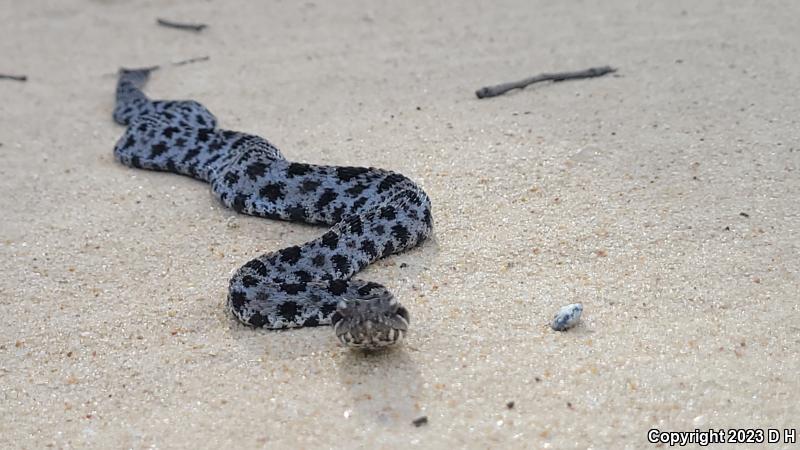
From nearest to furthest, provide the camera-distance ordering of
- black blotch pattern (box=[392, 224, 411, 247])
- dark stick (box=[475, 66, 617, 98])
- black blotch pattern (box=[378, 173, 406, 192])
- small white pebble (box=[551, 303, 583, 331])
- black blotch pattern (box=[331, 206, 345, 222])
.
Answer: small white pebble (box=[551, 303, 583, 331]) < black blotch pattern (box=[392, 224, 411, 247]) < black blotch pattern (box=[378, 173, 406, 192]) < black blotch pattern (box=[331, 206, 345, 222]) < dark stick (box=[475, 66, 617, 98])

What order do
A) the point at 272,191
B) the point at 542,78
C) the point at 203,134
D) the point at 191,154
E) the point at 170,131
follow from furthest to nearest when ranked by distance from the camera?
the point at 542,78 < the point at 170,131 < the point at 203,134 < the point at 191,154 < the point at 272,191

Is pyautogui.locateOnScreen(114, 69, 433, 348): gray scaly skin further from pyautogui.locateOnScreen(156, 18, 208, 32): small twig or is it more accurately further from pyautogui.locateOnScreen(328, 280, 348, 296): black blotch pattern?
pyautogui.locateOnScreen(156, 18, 208, 32): small twig

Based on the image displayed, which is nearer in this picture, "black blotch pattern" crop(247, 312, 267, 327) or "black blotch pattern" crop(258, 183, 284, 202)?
"black blotch pattern" crop(247, 312, 267, 327)

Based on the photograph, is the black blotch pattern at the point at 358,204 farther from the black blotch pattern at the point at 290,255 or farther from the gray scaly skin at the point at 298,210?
the black blotch pattern at the point at 290,255

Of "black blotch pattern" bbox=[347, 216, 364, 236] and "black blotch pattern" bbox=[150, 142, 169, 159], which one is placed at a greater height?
"black blotch pattern" bbox=[347, 216, 364, 236]

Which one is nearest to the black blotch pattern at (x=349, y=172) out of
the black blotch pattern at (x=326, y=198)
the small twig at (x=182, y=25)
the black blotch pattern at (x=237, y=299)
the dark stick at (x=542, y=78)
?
the black blotch pattern at (x=326, y=198)

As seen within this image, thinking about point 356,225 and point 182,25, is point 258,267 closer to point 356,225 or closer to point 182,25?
point 356,225

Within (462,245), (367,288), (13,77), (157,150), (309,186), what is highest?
(367,288)

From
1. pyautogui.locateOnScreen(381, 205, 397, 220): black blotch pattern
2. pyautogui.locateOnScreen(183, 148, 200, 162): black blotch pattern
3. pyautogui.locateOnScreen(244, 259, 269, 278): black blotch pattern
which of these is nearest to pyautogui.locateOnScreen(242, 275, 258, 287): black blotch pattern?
pyautogui.locateOnScreen(244, 259, 269, 278): black blotch pattern

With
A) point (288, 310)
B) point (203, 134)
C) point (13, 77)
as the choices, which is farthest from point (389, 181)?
point (13, 77)
